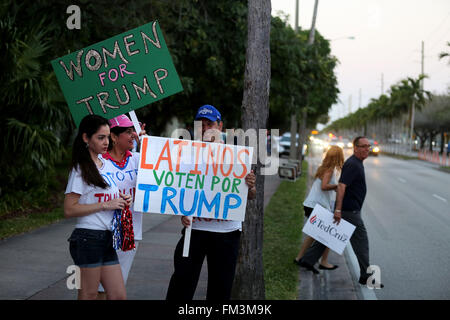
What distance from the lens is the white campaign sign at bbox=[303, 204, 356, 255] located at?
21.6ft

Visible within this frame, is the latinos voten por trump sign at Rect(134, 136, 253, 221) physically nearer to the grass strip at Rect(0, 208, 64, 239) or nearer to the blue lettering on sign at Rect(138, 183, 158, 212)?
the blue lettering on sign at Rect(138, 183, 158, 212)

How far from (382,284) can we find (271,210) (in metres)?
5.44

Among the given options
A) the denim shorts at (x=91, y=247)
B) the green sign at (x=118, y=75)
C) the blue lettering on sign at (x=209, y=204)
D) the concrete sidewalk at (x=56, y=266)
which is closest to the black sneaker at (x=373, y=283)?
the concrete sidewalk at (x=56, y=266)

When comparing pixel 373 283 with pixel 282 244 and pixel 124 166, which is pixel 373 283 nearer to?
pixel 282 244

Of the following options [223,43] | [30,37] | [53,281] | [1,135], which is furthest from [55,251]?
[223,43]

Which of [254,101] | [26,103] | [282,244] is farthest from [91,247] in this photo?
[26,103]

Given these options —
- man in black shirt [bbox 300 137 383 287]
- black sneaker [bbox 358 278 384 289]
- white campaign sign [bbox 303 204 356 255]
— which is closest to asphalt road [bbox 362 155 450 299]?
black sneaker [bbox 358 278 384 289]

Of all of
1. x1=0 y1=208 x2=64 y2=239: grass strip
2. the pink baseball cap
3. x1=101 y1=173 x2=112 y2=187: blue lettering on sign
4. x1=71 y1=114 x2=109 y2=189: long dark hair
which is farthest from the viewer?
x1=0 y1=208 x2=64 y2=239: grass strip

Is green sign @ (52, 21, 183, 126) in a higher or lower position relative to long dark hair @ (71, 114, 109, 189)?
higher

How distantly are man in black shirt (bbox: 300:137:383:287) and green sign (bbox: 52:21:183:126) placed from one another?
2.99m

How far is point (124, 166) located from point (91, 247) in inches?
29.4

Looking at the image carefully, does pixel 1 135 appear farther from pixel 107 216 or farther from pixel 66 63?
pixel 107 216

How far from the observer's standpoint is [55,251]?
7352mm

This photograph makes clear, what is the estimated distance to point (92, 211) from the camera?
3.45m
